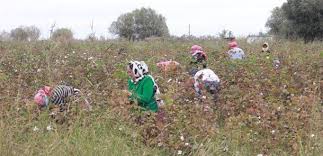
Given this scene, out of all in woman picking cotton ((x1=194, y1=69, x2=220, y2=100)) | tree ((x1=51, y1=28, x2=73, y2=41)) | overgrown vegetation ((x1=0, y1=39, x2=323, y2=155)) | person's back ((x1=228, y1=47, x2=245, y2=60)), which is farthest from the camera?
tree ((x1=51, y1=28, x2=73, y2=41))

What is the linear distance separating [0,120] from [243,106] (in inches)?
98.6

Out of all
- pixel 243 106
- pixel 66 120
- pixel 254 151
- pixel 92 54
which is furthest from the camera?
pixel 92 54

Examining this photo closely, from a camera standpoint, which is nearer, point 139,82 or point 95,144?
point 95,144

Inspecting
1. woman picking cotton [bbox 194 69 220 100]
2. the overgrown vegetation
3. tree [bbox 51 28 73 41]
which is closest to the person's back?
woman picking cotton [bbox 194 69 220 100]

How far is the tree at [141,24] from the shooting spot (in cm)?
3262

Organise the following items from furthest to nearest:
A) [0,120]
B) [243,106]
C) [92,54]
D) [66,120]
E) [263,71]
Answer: [92,54] → [263,71] → [243,106] → [66,120] → [0,120]

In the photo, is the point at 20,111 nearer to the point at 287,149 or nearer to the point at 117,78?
the point at 287,149

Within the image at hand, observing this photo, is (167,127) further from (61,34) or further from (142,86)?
→ (61,34)

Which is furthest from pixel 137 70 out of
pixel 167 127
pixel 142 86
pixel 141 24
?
pixel 141 24

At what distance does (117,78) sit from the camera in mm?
7188

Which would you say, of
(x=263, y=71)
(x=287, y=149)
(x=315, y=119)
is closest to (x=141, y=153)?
(x=287, y=149)

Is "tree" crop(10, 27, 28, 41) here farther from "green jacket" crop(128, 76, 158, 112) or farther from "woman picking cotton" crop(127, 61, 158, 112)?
"green jacket" crop(128, 76, 158, 112)

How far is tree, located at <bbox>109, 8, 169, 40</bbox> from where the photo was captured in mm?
32625

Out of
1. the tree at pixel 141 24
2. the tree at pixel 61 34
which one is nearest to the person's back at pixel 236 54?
the tree at pixel 61 34
